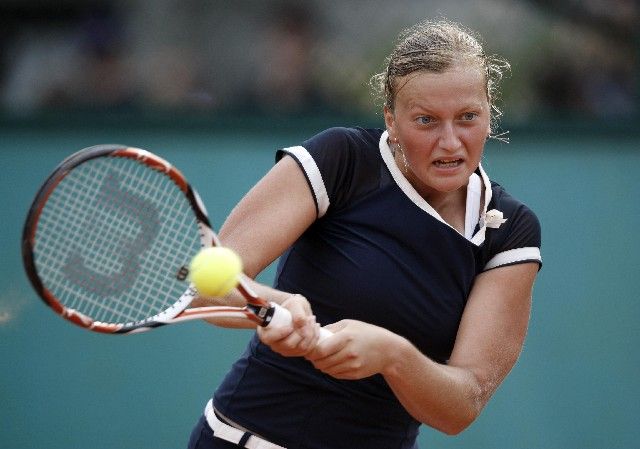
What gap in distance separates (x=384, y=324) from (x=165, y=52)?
2.78m

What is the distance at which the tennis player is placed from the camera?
2.46m

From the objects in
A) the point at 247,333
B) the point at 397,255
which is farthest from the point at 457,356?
the point at 247,333

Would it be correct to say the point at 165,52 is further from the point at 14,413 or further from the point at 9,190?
the point at 14,413

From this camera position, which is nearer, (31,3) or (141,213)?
(141,213)

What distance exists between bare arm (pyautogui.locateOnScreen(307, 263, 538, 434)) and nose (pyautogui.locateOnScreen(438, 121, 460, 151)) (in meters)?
0.33

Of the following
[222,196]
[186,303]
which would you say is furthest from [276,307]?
[222,196]

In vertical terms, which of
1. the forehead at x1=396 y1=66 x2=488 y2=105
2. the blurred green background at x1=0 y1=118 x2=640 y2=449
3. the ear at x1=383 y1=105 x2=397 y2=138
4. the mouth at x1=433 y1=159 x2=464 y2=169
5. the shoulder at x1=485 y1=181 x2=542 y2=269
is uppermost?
the forehead at x1=396 y1=66 x2=488 y2=105

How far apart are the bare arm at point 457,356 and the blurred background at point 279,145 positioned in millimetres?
2137

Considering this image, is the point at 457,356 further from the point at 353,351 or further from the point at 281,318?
the point at 281,318

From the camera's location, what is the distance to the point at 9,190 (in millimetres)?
4676

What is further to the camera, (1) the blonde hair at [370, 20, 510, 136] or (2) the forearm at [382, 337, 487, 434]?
(1) the blonde hair at [370, 20, 510, 136]

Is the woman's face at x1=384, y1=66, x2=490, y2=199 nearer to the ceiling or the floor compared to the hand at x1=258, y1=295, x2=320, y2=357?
nearer to the ceiling

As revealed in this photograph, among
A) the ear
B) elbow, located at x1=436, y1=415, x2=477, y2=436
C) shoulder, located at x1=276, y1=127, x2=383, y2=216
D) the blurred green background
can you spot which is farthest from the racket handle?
the blurred green background

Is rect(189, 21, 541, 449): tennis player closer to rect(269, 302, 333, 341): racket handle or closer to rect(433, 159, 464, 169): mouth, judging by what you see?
rect(433, 159, 464, 169): mouth
